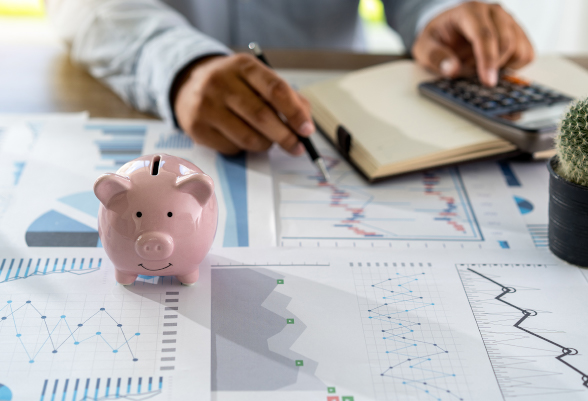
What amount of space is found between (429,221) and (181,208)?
320mm

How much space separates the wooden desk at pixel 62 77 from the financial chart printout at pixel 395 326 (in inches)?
17.7

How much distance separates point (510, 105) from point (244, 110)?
39cm

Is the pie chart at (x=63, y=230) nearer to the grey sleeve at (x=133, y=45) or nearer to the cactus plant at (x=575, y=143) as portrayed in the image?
the grey sleeve at (x=133, y=45)

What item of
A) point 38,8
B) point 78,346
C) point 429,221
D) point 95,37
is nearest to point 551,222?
point 429,221

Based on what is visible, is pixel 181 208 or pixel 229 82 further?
pixel 229 82

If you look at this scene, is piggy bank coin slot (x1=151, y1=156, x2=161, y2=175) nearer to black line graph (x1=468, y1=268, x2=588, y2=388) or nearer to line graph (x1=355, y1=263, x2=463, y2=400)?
line graph (x1=355, y1=263, x2=463, y2=400)

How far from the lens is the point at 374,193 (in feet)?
2.27

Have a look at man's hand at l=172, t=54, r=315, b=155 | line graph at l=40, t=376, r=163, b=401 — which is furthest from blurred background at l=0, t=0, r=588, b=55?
line graph at l=40, t=376, r=163, b=401

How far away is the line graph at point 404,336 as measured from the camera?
43 centimetres

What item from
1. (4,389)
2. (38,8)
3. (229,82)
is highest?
(229,82)

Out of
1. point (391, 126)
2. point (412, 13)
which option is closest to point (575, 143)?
point (391, 126)

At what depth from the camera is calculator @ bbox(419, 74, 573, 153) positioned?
70 centimetres

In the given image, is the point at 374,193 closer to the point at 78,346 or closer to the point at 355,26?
the point at 78,346

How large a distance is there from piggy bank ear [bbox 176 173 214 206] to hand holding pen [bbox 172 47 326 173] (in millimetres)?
264
